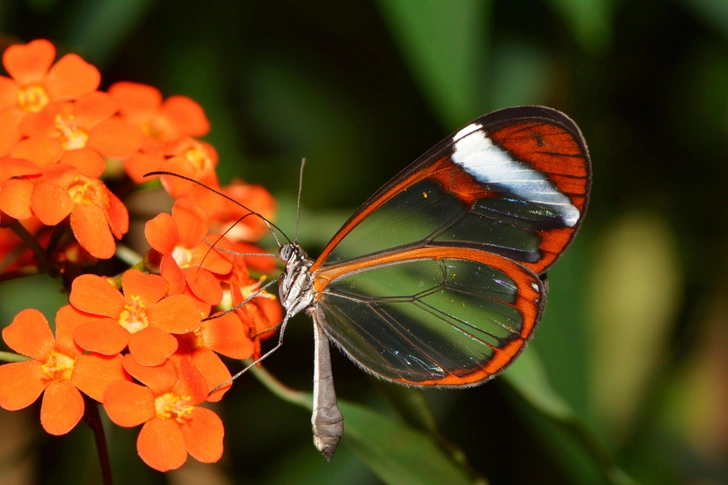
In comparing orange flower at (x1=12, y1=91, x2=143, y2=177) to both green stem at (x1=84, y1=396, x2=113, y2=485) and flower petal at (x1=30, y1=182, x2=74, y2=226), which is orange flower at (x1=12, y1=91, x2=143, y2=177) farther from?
green stem at (x1=84, y1=396, x2=113, y2=485)

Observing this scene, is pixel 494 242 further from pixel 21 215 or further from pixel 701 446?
pixel 701 446

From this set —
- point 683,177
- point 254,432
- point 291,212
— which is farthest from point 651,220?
point 254,432

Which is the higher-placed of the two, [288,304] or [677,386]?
[288,304]

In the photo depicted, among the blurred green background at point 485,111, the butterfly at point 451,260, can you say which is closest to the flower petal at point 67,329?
the butterfly at point 451,260

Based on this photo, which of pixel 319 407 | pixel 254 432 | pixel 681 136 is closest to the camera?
pixel 319 407

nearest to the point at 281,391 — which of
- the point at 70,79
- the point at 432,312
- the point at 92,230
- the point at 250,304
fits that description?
the point at 250,304

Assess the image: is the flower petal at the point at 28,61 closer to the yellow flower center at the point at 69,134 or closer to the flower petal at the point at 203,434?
the yellow flower center at the point at 69,134

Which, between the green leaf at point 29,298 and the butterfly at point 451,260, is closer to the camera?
the butterfly at point 451,260
